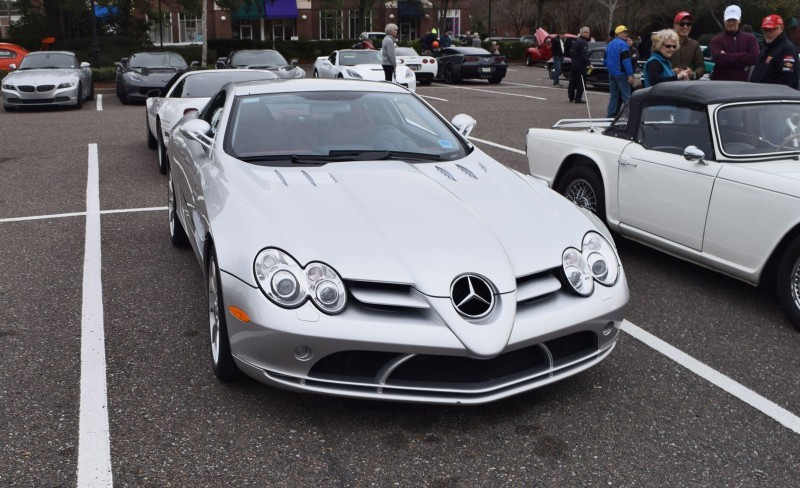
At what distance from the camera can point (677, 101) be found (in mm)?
5777

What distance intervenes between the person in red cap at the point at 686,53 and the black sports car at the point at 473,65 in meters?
15.8

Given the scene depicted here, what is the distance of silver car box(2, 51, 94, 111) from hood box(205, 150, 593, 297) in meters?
14.1

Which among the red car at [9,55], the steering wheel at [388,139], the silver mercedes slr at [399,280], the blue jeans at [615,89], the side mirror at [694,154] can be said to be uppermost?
the red car at [9,55]

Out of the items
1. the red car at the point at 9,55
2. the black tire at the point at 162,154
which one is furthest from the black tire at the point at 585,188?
the red car at the point at 9,55

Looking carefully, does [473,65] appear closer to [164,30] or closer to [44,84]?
[44,84]

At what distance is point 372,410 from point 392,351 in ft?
1.80

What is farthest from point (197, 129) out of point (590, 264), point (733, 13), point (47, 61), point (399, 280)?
point (47, 61)

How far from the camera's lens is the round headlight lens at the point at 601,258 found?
3793mm

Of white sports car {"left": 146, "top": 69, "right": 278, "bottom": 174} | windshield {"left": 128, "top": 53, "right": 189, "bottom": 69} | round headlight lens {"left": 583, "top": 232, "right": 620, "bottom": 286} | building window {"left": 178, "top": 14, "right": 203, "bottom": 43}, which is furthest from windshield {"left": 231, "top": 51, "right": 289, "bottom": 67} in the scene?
building window {"left": 178, "top": 14, "right": 203, "bottom": 43}

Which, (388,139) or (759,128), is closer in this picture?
(388,139)

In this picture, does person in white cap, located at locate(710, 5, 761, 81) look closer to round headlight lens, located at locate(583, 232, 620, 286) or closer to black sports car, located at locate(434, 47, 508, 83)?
round headlight lens, located at locate(583, 232, 620, 286)

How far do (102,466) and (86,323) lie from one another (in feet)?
5.84

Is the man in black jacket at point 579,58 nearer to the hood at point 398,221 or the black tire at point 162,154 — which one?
the black tire at point 162,154

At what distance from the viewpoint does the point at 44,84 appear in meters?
16.9
